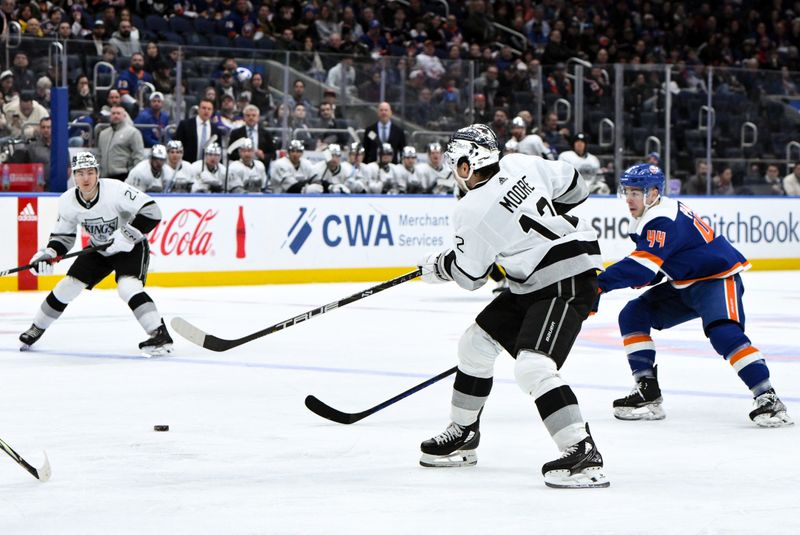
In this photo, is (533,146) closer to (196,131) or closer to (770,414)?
(196,131)

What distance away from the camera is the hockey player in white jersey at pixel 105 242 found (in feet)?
26.2

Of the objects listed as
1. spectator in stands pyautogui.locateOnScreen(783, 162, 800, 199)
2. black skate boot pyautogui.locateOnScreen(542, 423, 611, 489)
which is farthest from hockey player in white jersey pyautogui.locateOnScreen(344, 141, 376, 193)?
black skate boot pyautogui.locateOnScreen(542, 423, 611, 489)

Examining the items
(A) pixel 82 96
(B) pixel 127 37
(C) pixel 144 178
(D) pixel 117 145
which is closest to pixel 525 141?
(C) pixel 144 178

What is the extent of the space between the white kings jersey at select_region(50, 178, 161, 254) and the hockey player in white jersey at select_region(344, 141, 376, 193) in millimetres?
6397

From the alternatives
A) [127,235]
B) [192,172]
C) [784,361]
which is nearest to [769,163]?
[192,172]

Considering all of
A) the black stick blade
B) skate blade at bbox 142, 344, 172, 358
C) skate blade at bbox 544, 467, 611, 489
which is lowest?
skate blade at bbox 142, 344, 172, 358

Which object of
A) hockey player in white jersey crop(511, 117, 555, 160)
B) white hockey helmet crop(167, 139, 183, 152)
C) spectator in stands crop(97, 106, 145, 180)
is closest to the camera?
spectator in stands crop(97, 106, 145, 180)

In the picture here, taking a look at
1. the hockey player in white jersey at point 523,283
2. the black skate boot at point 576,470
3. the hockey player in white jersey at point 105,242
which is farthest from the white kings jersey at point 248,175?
the black skate boot at point 576,470

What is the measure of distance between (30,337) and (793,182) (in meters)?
11.4

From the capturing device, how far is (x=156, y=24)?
16.3m

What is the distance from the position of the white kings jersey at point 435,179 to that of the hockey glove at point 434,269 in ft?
34.2

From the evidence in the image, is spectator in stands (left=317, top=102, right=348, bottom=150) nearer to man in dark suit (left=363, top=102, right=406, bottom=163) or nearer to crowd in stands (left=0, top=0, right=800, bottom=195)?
crowd in stands (left=0, top=0, right=800, bottom=195)

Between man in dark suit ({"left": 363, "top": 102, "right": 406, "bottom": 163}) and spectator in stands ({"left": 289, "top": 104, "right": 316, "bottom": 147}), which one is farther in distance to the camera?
man in dark suit ({"left": 363, "top": 102, "right": 406, "bottom": 163})

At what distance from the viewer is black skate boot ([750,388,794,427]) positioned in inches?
207
